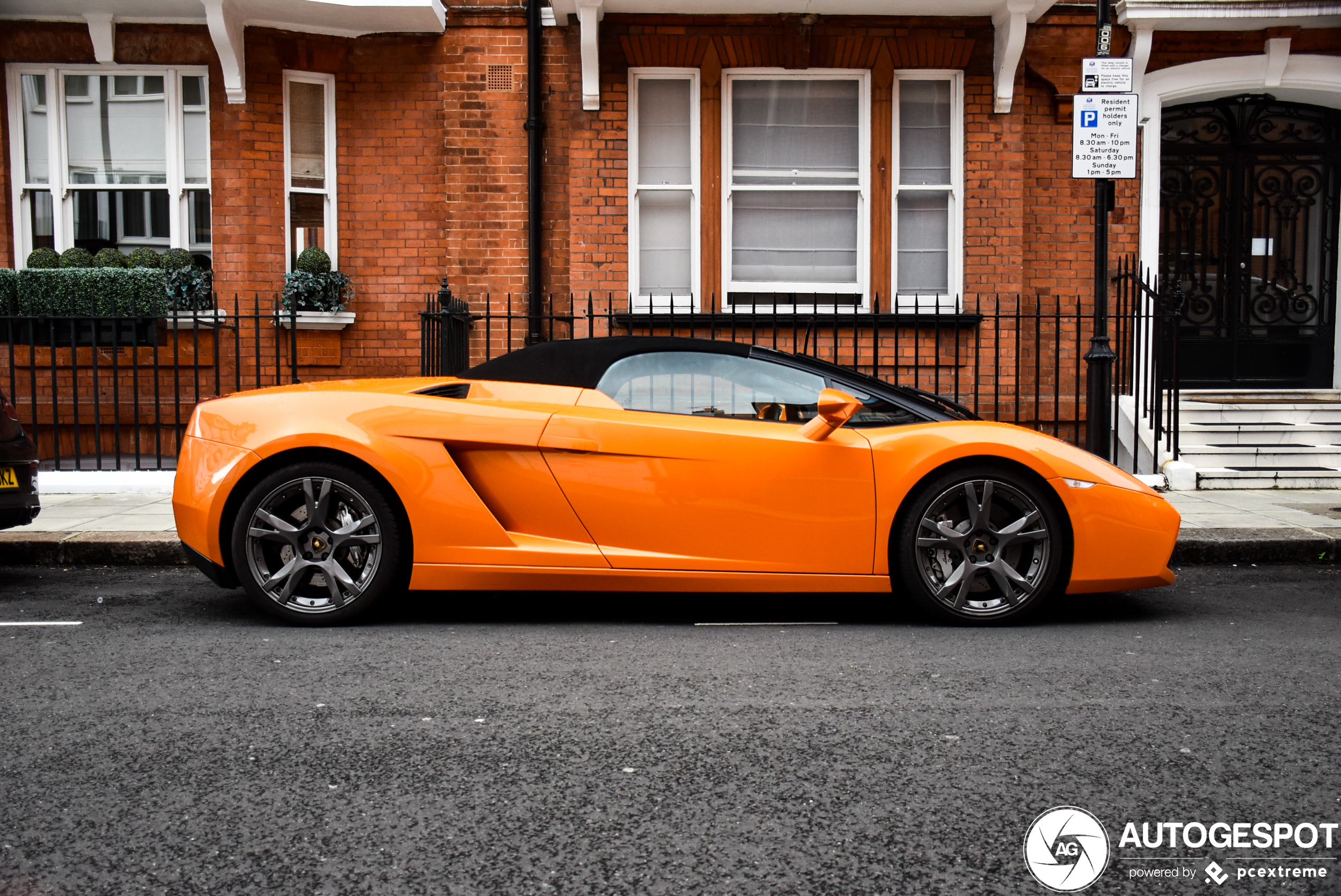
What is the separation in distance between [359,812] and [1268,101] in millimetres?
11406

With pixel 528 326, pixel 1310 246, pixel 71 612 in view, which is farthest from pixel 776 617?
pixel 1310 246

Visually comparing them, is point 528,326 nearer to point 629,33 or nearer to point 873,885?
point 629,33

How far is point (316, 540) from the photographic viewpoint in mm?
4871

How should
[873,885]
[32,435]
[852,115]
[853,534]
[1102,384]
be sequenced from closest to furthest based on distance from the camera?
1. [873,885]
2. [853,534]
3. [1102,384]
4. [32,435]
5. [852,115]

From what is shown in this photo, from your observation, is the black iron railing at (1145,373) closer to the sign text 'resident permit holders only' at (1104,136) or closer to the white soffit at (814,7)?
the sign text 'resident permit holders only' at (1104,136)

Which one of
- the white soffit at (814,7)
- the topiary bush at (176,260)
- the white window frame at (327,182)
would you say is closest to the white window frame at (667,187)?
the white soffit at (814,7)

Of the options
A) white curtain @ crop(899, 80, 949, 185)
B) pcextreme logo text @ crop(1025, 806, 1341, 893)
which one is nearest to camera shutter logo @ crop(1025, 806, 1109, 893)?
pcextreme logo text @ crop(1025, 806, 1341, 893)

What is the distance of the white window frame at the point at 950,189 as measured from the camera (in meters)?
10.8

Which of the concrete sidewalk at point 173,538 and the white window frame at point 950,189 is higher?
the white window frame at point 950,189

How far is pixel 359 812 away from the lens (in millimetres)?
2816

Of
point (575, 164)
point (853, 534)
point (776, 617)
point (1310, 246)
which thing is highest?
point (575, 164)

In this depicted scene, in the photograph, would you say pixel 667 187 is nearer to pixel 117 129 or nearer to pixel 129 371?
pixel 117 129

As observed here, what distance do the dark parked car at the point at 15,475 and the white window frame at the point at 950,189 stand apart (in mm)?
7342

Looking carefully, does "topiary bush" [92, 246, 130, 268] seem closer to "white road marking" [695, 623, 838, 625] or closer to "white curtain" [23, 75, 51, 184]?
"white curtain" [23, 75, 51, 184]
